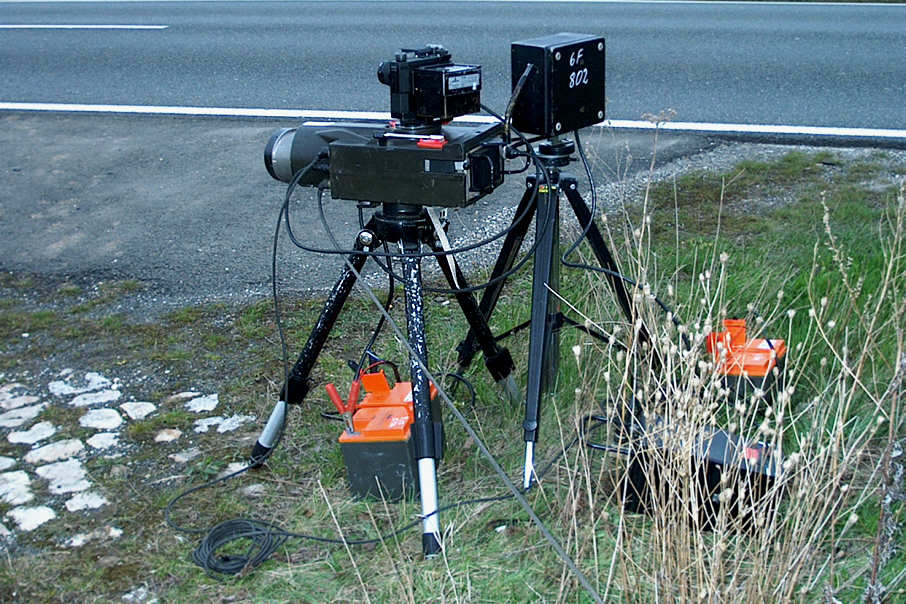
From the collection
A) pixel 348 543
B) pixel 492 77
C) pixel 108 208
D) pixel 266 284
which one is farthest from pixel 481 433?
pixel 492 77

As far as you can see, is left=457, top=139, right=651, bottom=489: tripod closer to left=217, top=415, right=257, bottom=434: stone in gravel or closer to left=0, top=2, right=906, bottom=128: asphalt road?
left=217, top=415, right=257, bottom=434: stone in gravel

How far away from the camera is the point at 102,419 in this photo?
11.1ft

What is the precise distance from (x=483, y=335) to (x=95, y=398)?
1.54 metres

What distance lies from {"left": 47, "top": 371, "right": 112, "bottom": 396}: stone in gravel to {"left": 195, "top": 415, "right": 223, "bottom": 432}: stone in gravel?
488 mm

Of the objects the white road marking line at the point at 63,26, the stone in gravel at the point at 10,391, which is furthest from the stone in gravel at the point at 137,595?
the white road marking line at the point at 63,26

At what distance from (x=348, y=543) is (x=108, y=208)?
341 cm

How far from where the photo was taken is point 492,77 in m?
7.93

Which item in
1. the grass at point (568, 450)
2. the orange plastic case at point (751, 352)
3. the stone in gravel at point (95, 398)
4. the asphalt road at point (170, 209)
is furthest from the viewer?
the asphalt road at point (170, 209)

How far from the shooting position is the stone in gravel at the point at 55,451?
3.15 metres

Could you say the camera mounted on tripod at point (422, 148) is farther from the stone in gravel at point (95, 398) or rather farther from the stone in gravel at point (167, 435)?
the stone in gravel at point (95, 398)

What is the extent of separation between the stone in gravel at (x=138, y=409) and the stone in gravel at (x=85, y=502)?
1.53 feet

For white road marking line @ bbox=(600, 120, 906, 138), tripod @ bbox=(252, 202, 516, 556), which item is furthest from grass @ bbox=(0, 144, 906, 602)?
white road marking line @ bbox=(600, 120, 906, 138)

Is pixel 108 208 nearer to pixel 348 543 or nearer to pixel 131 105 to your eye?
pixel 131 105

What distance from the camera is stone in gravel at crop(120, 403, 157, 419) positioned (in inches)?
134
